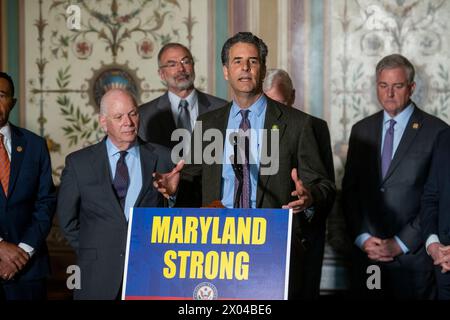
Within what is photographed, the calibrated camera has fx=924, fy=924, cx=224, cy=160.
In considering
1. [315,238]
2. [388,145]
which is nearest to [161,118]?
[315,238]

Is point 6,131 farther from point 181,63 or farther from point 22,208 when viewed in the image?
point 181,63

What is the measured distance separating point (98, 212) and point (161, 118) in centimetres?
105

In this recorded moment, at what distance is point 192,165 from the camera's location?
3330mm

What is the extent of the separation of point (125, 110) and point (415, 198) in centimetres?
142

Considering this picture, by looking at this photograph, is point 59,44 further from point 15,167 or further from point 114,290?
point 114,290

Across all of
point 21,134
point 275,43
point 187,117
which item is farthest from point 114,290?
point 275,43

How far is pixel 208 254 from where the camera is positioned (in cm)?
274

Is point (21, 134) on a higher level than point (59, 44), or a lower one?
lower

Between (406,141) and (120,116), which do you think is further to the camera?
(406,141)

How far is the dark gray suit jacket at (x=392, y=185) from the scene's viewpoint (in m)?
4.22

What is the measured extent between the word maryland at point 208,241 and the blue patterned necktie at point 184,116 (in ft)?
5.82

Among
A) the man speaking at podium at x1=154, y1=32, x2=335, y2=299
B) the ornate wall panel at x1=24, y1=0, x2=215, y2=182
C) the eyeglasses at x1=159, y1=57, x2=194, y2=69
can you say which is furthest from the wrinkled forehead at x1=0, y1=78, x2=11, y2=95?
the ornate wall panel at x1=24, y1=0, x2=215, y2=182

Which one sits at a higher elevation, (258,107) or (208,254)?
(258,107)
